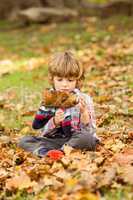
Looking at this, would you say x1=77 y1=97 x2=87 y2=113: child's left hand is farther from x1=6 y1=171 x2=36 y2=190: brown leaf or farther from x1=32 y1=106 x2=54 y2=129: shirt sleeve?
x1=6 y1=171 x2=36 y2=190: brown leaf

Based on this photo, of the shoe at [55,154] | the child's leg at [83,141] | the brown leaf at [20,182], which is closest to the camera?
the brown leaf at [20,182]

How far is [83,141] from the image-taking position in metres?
6.17

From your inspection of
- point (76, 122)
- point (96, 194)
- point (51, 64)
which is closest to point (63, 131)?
point (76, 122)

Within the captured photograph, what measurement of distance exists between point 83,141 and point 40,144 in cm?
43

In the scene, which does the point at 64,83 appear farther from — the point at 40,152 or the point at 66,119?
the point at 40,152

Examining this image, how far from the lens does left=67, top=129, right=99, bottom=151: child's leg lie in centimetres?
617

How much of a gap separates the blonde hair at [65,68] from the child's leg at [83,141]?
496mm

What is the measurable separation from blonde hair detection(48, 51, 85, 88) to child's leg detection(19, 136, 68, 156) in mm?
552

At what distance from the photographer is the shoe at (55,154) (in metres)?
5.83

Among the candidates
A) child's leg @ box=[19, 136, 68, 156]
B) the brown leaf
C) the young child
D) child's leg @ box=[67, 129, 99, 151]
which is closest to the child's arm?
the young child

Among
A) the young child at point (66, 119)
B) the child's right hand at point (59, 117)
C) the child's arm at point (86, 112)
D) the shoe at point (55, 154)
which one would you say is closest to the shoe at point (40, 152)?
the young child at point (66, 119)

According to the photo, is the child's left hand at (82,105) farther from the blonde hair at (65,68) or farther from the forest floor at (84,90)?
the forest floor at (84,90)

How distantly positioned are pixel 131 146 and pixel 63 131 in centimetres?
65

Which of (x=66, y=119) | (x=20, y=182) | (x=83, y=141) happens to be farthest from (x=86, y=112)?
(x=20, y=182)
